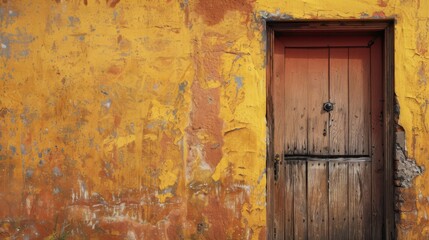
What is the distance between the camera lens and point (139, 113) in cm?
459

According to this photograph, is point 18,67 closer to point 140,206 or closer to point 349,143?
point 140,206

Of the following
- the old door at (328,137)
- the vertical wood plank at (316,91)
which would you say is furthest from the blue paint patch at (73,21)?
the vertical wood plank at (316,91)

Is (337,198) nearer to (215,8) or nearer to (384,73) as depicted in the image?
(384,73)

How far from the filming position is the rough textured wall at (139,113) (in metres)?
4.54

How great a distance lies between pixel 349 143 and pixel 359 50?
2.71ft

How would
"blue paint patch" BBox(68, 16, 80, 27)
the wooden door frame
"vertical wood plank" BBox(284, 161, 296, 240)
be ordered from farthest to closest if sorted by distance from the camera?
"vertical wood plank" BBox(284, 161, 296, 240) < "blue paint patch" BBox(68, 16, 80, 27) < the wooden door frame

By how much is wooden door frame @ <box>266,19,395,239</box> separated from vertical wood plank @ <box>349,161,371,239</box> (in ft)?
0.53

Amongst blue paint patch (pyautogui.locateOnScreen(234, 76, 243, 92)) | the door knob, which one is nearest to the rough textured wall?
blue paint patch (pyautogui.locateOnScreen(234, 76, 243, 92))

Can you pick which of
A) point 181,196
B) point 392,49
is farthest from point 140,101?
point 392,49

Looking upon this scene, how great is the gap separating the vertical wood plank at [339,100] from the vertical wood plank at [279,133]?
17.1 inches

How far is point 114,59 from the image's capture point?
15.1 ft

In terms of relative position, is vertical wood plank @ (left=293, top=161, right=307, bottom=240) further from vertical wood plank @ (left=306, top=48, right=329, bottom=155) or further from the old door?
vertical wood plank @ (left=306, top=48, right=329, bottom=155)

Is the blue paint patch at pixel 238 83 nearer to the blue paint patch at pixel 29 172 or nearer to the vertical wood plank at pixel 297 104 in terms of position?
the vertical wood plank at pixel 297 104

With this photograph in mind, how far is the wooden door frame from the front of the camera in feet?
14.9
